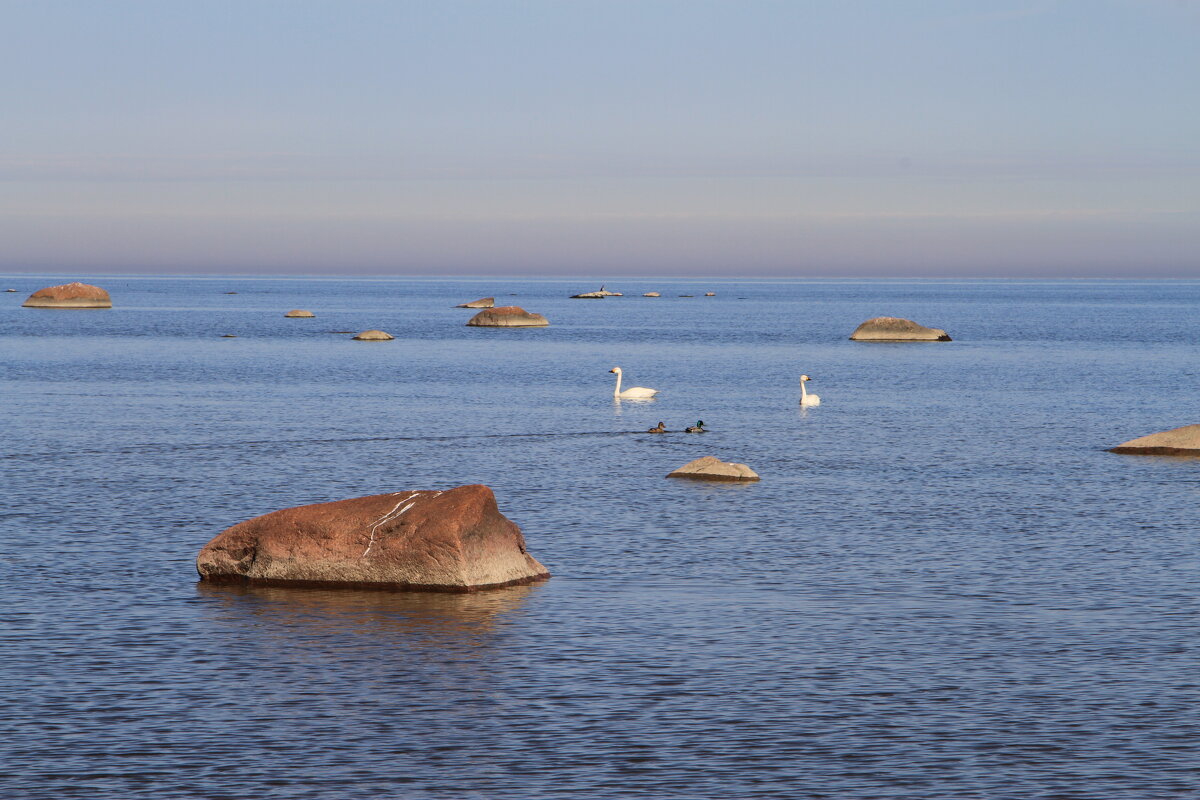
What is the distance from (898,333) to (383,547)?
103484 mm

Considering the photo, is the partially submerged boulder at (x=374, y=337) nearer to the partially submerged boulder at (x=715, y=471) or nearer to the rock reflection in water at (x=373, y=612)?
the partially submerged boulder at (x=715, y=471)

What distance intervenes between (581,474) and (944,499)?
31.3 feet

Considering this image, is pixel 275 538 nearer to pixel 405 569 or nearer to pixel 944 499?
pixel 405 569

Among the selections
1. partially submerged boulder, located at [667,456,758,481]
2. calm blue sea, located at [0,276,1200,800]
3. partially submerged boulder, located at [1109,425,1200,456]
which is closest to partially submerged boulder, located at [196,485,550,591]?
calm blue sea, located at [0,276,1200,800]

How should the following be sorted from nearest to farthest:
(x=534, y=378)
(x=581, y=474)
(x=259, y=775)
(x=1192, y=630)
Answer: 1. (x=259, y=775)
2. (x=1192, y=630)
3. (x=581, y=474)
4. (x=534, y=378)

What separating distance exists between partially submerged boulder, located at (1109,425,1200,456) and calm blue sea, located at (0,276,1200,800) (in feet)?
3.45

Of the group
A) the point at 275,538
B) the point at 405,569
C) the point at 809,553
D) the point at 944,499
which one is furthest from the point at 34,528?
the point at 944,499

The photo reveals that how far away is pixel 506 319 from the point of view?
493ft

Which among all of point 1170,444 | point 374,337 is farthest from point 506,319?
point 1170,444

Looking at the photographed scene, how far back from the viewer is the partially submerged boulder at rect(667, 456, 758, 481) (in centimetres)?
3500

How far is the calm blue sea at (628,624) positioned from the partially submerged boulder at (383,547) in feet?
1.70

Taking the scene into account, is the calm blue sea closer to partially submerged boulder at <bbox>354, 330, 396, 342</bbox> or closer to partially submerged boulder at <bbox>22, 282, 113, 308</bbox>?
partially submerged boulder at <bbox>354, 330, 396, 342</bbox>

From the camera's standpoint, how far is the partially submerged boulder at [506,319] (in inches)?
5891

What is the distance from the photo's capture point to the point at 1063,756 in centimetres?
1418
